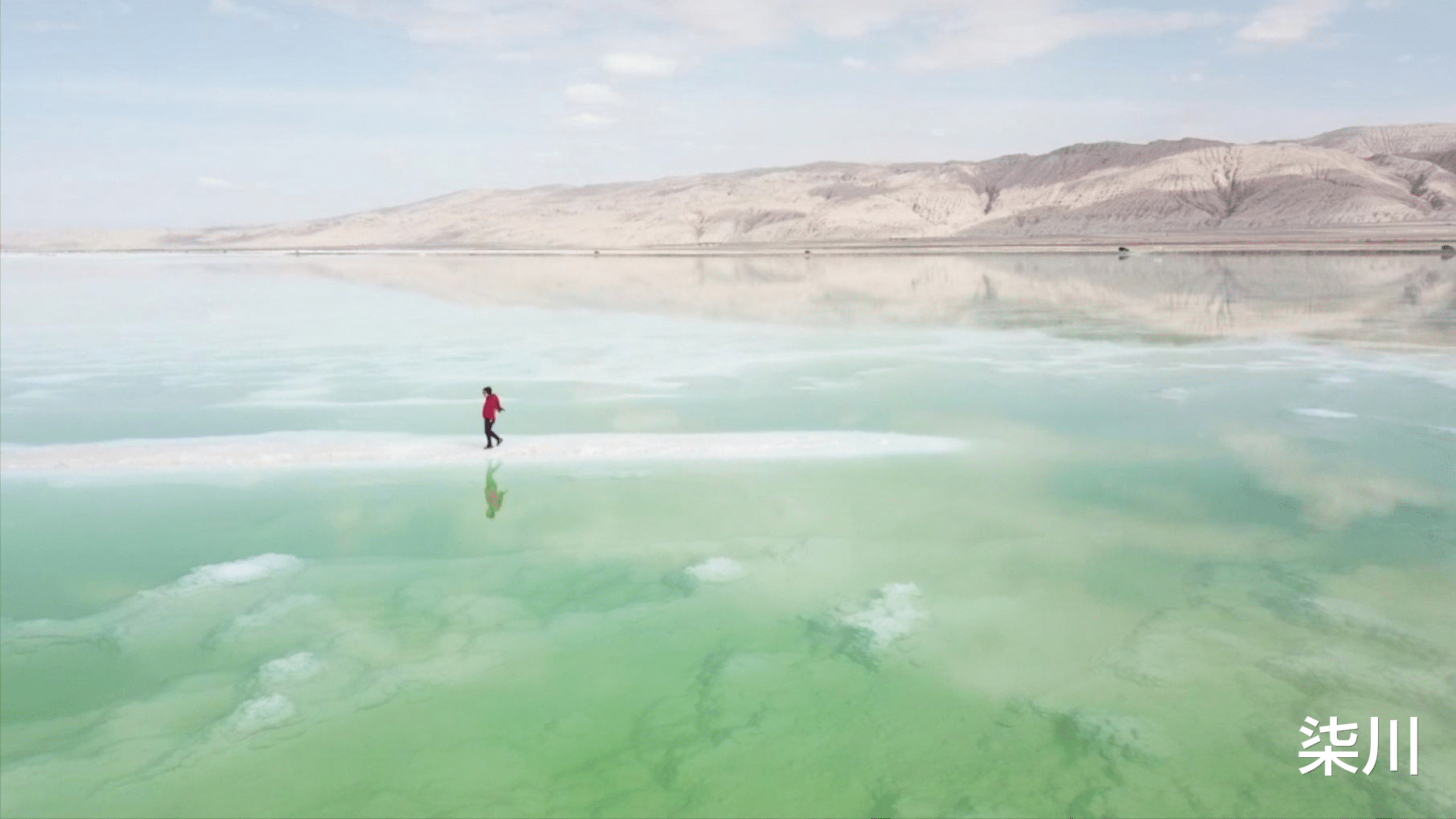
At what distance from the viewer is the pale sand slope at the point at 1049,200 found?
10656cm

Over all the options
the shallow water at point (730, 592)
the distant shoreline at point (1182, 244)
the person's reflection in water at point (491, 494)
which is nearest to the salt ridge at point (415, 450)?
the shallow water at point (730, 592)

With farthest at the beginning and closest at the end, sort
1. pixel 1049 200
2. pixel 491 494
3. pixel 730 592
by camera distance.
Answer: pixel 1049 200 → pixel 491 494 → pixel 730 592

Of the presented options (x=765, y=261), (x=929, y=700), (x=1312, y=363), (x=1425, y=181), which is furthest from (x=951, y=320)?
(x=1425, y=181)

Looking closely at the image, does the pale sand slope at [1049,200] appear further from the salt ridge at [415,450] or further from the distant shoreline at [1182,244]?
the salt ridge at [415,450]

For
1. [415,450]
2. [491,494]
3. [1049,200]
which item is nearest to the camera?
[491,494]

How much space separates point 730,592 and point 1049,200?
127307mm

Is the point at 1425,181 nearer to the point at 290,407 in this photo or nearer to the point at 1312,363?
the point at 1312,363

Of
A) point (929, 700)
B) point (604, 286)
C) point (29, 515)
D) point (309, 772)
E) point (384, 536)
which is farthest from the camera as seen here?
point (604, 286)

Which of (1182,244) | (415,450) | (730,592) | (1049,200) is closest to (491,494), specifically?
(415,450)

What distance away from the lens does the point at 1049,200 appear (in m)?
126

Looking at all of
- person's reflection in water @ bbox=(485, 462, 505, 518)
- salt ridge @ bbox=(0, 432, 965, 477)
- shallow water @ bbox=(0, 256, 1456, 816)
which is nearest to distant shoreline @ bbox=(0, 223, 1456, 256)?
shallow water @ bbox=(0, 256, 1456, 816)

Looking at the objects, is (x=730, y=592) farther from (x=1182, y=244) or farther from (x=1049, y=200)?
(x=1049, y=200)

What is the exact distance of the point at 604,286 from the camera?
4656 centimetres

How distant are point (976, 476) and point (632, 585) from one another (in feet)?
15.5
